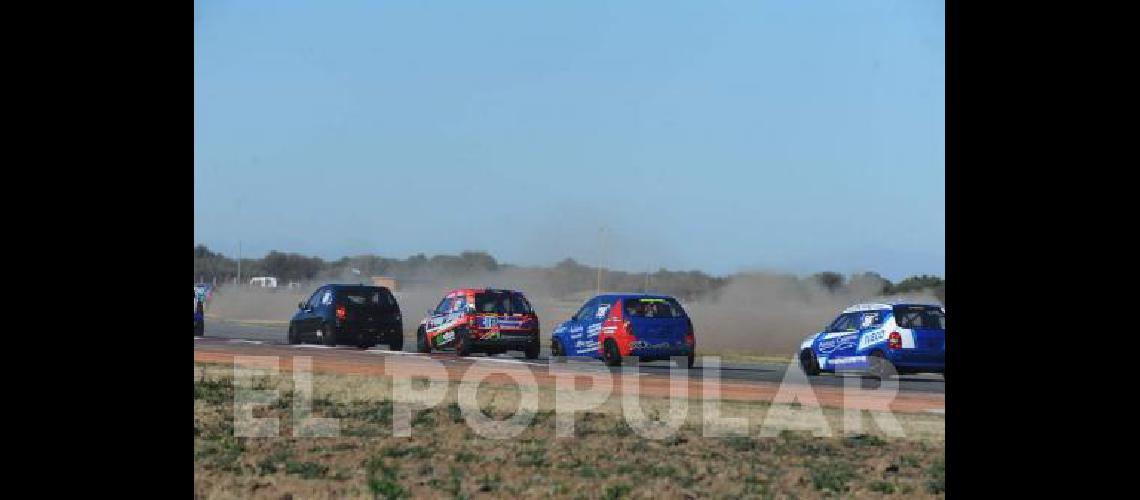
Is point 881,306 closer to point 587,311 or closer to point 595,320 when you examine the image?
point 595,320

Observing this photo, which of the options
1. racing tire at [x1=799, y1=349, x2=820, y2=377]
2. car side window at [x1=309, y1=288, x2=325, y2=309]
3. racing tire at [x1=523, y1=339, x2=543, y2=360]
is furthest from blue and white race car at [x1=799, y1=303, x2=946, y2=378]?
car side window at [x1=309, y1=288, x2=325, y2=309]

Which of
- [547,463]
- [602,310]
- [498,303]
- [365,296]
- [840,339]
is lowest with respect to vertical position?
[547,463]

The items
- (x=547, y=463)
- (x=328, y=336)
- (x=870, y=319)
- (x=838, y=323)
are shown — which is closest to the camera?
(x=547, y=463)

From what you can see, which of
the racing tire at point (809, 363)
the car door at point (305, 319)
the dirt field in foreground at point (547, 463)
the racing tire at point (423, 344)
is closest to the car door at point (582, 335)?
the racing tire at point (423, 344)

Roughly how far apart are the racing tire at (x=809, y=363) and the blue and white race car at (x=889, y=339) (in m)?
0.89

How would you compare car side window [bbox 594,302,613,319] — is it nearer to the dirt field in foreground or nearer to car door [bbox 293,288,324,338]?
car door [bbox 293,288,324,338]

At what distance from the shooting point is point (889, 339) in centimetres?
2595

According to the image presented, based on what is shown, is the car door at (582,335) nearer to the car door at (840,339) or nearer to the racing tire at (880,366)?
the car door at (840,339)

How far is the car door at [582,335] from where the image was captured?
3017 cm

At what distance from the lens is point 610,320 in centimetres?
2933

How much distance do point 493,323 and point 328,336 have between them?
560 centimetres

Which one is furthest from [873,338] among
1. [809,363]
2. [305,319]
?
[305,319]
